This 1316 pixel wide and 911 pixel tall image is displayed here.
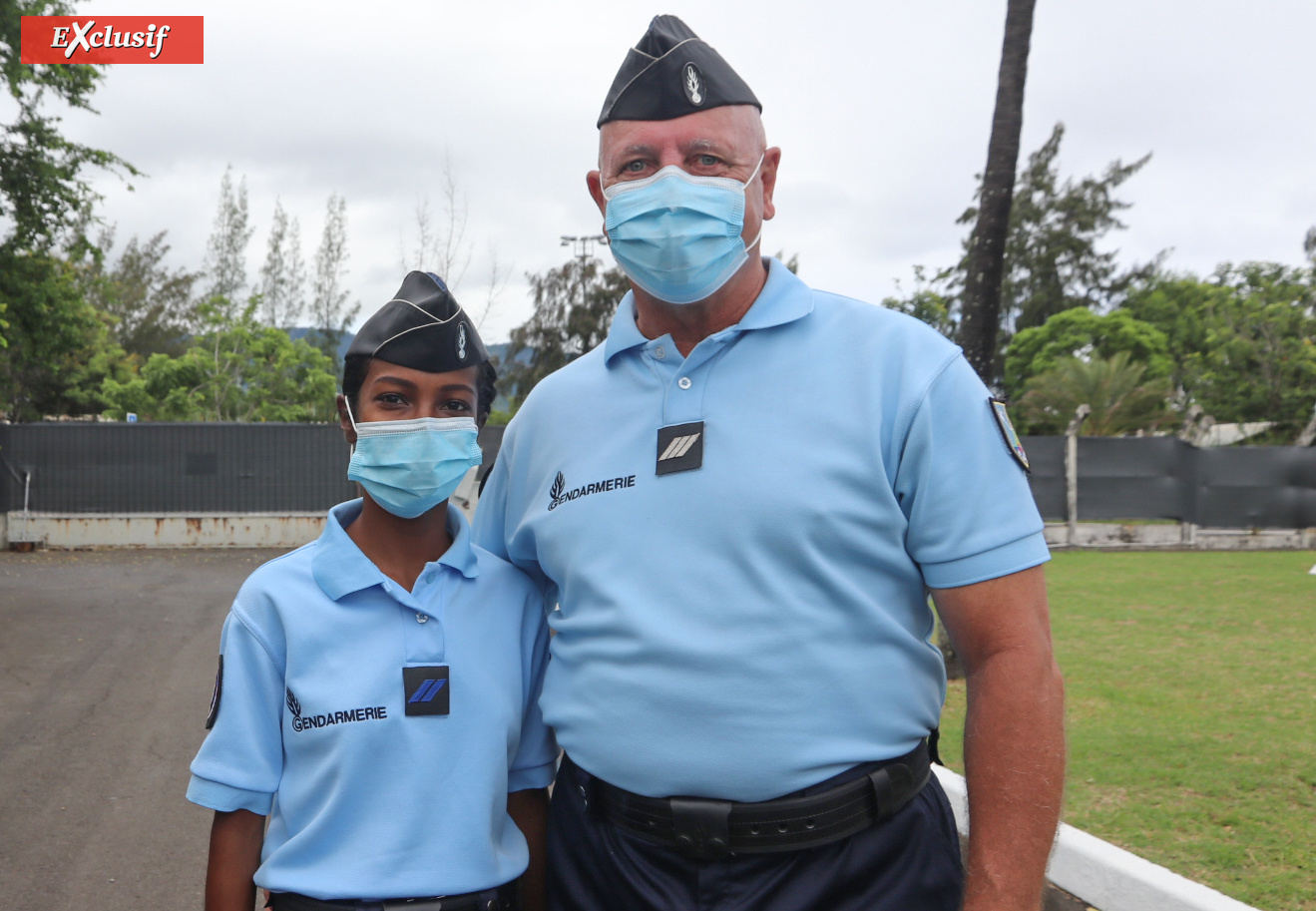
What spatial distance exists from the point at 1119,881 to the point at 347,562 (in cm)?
316

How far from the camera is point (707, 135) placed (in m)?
2.18

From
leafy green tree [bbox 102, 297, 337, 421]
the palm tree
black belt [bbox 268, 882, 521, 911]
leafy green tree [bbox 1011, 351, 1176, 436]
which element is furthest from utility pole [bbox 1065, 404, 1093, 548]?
leafy green tree [bbox 102, 297, 337, 421]

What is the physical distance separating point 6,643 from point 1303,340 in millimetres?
28006

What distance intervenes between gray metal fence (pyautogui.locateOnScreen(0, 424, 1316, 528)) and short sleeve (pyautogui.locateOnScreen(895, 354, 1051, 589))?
15.6 meters

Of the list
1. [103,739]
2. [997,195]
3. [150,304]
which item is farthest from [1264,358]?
[150,304]

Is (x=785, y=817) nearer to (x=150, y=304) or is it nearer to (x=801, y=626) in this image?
(x=801, y=626)

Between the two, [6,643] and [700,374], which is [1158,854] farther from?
[6,643]

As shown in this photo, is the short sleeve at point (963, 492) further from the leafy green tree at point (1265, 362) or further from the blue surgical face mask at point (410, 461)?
the leafy green tree at point (1265, 362)

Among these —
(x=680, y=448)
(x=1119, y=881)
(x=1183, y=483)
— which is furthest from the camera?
(x=1183, y=483)

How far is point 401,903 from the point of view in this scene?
2072 mm

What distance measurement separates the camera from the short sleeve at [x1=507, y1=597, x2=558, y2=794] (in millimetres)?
2320

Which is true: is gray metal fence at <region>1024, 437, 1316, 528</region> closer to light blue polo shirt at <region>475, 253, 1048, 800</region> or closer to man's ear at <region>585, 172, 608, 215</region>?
man's ear at <region>585, 172, 608, 215</region>

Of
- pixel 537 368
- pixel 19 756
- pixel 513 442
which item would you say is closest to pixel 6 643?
pixel 19 756

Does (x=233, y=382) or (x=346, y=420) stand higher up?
(x=233, y=382)
